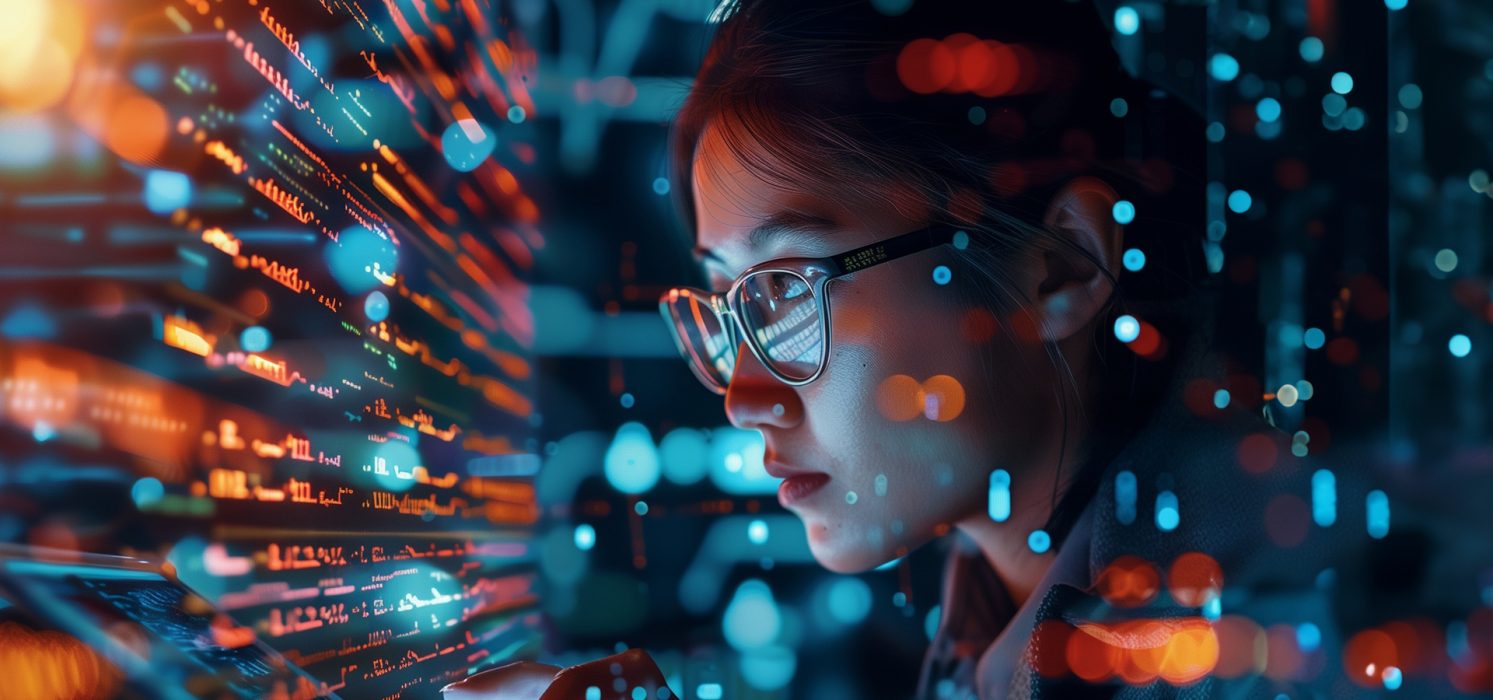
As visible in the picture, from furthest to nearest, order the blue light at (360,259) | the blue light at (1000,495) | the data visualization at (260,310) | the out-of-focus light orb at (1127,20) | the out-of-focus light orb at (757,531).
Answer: the out-of-focus light orb at (757,531) < the out-of-focus light orb at (1127,20) < the blue light at (1000,495) < the blue light at (360,259) < the data visualization at (260,310)

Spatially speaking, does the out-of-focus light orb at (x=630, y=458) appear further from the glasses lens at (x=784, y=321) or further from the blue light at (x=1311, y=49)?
the blue light at (x=1311, y=49)

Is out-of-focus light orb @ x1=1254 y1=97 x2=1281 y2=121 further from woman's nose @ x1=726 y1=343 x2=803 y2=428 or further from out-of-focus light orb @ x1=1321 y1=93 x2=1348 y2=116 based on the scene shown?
woman's nose @ x1=726 y1=343 x2=803 y2=428

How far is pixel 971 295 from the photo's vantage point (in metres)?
0.67

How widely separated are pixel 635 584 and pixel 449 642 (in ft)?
1.47

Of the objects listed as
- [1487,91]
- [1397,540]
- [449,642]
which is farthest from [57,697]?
[1487,91]

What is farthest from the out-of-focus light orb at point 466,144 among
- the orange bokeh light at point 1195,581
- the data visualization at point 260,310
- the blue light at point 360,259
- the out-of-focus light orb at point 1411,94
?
the out-of-focus light orb at point 1411,94

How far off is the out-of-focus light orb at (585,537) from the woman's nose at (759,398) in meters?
0.44

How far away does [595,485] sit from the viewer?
1061mm

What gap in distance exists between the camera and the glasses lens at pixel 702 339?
812mm

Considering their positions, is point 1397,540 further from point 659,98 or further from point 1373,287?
point 659,98

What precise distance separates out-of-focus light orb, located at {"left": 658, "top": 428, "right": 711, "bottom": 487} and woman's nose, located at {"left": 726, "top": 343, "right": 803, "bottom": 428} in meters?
0.41

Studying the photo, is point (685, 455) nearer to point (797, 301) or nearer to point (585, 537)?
point (585, 537)

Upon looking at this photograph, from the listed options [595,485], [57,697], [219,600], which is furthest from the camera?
[595,485]

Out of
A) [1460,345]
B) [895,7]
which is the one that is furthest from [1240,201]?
[895,7]
